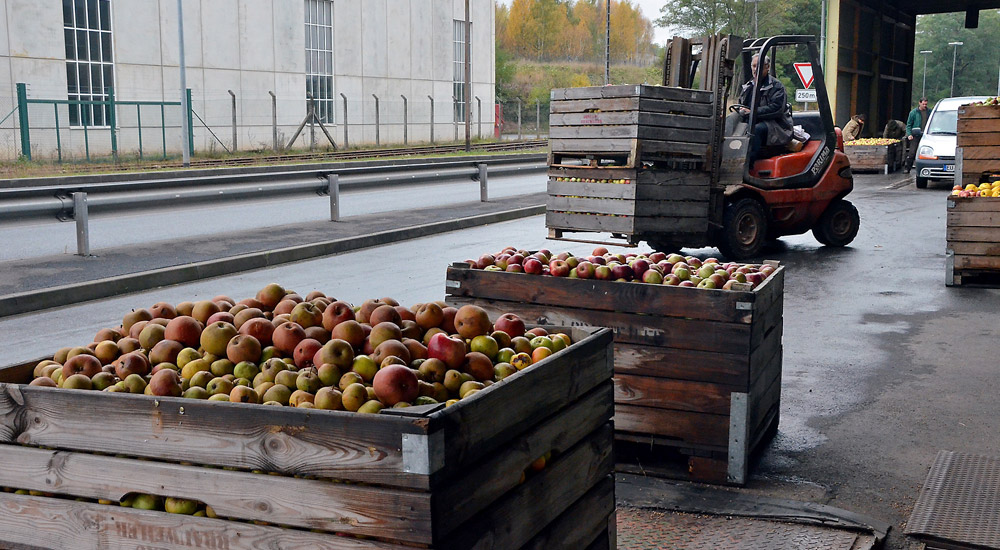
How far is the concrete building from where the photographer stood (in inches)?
1339

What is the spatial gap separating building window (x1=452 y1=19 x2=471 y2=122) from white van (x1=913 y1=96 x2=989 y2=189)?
3292 cm

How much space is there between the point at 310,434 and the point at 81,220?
1051 centimetres

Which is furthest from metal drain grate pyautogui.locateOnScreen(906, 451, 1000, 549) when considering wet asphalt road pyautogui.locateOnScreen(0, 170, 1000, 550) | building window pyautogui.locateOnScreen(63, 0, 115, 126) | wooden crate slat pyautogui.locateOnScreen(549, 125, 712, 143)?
building window pyautogui.locateOnScreen(63, 0, 115, 126)

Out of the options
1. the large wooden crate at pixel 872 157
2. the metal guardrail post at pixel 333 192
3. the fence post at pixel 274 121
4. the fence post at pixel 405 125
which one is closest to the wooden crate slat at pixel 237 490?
the metal guardrail post at pixel 333 192

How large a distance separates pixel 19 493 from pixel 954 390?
588 cm

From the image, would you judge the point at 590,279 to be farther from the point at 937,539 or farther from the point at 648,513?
the point at 937,539

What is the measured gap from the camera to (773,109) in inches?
539

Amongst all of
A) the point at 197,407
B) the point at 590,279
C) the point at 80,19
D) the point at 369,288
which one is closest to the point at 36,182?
the point at 80,19

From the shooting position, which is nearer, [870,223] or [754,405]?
[754,405]

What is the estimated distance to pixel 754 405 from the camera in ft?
16.4

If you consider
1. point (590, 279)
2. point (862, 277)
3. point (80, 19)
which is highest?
point (80, 19)

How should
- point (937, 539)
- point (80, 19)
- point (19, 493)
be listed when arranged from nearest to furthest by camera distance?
point (19, 493) < point (937, 539) < point (80, 19)

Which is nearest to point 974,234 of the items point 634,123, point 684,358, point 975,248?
point 975,248

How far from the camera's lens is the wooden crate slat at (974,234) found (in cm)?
1075
